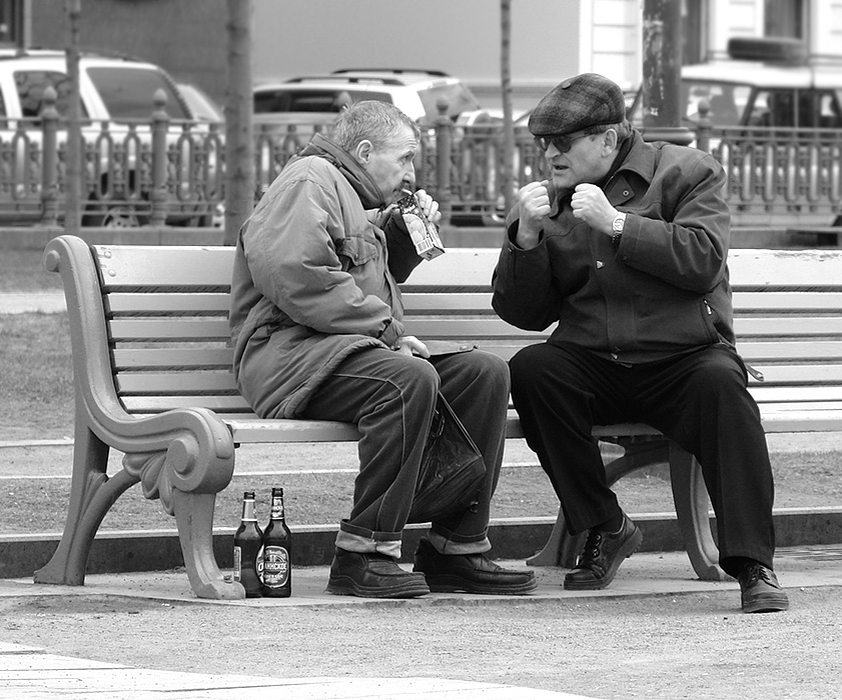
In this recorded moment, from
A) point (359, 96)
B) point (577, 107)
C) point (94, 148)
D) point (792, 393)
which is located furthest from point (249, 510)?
point (359, 96)

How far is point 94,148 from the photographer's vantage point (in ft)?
53.8

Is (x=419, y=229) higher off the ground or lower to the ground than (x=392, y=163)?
lower

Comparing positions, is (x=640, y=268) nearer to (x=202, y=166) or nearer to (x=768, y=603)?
(x=768, y=603)

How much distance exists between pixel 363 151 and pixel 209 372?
0.76 m

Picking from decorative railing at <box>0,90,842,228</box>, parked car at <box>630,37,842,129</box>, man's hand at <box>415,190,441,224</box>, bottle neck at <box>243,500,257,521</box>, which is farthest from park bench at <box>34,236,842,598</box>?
parked car at <box>630,37,842,129</box>

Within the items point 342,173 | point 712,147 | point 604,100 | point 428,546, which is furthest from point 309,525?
point 712,147

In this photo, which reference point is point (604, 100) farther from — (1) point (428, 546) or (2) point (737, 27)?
(2) point (737, 27)

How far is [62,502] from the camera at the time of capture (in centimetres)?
605

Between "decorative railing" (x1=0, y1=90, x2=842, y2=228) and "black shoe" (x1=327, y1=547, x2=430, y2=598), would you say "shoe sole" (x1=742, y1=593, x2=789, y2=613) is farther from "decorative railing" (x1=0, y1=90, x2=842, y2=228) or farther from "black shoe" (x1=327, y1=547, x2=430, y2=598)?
"decorative railing" (x1=0, y1=90, x2=842, y2=228)

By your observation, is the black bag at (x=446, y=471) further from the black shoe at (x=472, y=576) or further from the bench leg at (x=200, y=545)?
the bench leg at (x=200, y=545)

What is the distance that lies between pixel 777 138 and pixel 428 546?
13960mm

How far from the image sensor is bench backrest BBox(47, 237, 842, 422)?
→ 207 inches

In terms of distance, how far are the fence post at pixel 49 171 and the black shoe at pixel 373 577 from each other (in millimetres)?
11726

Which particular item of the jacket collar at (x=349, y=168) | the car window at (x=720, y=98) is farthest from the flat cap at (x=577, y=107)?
the car window at (x=720, y=98)
